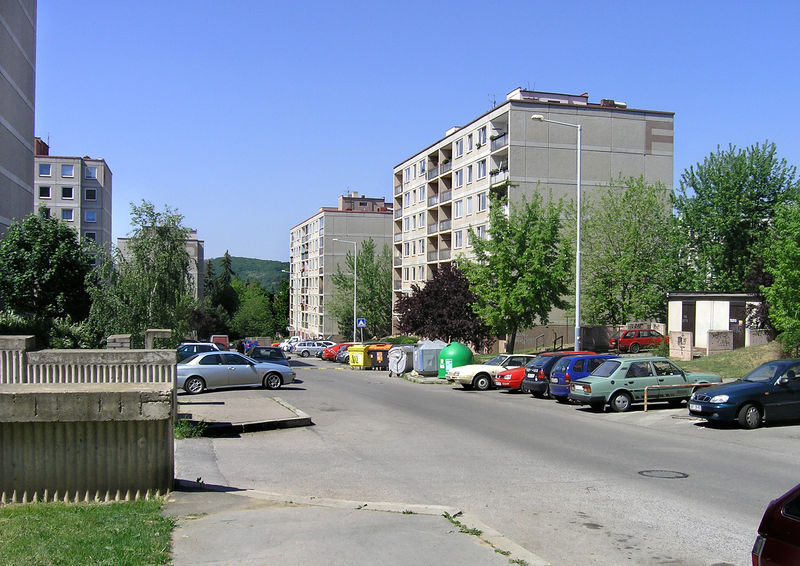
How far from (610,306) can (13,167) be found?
37.1m

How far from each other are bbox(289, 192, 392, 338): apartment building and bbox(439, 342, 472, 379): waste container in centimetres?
5916

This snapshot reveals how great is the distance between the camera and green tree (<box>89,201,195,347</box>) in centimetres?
3114

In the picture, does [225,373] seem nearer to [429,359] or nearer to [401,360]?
[429,359]

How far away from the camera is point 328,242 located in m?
98.2

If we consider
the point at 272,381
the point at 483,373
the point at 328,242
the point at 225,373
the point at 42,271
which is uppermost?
the point at 328,242

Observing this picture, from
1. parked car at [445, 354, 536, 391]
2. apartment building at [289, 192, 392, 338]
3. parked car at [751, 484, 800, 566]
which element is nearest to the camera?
parked car at [751, 484, 800, 566]

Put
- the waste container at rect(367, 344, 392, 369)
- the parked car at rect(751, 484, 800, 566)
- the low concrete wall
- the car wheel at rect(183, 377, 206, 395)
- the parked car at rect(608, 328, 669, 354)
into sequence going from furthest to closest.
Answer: the waste container at rect(367, 344, 392, 369) → the parked car at rect(608, 328, 669, 354) → the car wheel at rect(183, 377, 206, 395) → the low concrete wall → the parked car at rect(751, 484, 800, 566)

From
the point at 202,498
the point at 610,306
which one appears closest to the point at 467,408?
the point at 202,498

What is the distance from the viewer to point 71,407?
310 inches

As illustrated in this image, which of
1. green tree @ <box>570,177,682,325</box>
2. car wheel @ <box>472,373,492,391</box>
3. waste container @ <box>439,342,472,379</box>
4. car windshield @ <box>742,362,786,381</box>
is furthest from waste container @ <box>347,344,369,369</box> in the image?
car windshield @ <box>742,362,786,381</box>

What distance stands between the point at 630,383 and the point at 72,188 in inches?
3188

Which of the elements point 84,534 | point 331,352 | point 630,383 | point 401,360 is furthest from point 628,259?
point 84,534

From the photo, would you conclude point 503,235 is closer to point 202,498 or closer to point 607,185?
point 607,185

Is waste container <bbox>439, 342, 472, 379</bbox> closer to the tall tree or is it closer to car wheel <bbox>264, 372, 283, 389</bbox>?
car wheel <bbox>264, 372, 283, 389</bbox>
